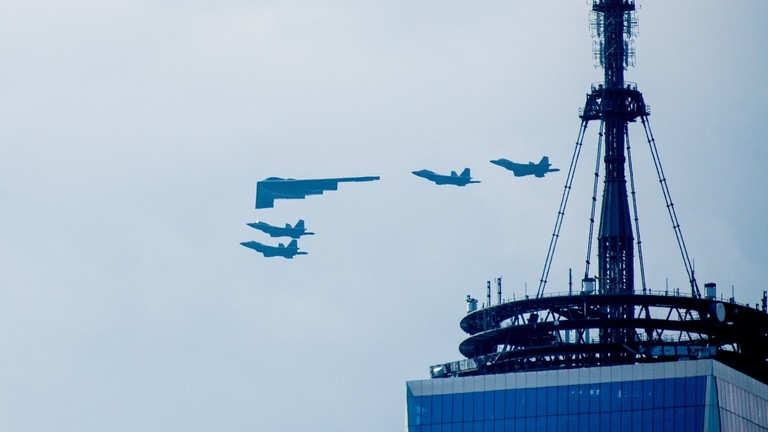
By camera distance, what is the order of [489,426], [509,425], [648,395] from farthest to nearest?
[489,426] < [509,425] < [648,395]

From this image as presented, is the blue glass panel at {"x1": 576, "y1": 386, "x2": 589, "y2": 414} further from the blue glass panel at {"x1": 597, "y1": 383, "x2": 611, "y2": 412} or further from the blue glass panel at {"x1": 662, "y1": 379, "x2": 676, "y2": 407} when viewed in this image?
the blue glass panel at {"x1": 662, "y1": 379, "x2": 676, "y2": 407}

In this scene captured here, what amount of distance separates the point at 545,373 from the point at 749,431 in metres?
20.4

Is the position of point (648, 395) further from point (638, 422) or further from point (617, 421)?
point (617, 421)

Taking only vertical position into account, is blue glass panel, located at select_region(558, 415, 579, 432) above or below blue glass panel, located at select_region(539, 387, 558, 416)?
below

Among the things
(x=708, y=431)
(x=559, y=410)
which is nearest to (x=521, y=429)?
(x=559, y=410)

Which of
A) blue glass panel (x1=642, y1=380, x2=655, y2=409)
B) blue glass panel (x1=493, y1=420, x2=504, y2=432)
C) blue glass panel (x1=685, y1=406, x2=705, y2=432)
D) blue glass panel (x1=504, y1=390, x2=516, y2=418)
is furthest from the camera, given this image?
blue glass panel (x1=504, y1=390, x2=516, y2=418)

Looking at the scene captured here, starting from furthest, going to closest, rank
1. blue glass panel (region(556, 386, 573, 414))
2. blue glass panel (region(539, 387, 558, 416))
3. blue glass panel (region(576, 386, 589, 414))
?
blue glass panel (region(539, 387, 558, 416)) < blue glass panel (region(556, 386, 573, 414)) < blue glass panel (region(576, 386, 589, 414))

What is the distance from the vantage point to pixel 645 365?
645ft

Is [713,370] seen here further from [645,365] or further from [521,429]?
[521,429]

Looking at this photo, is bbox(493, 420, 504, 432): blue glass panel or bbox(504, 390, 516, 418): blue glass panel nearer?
bbox(493, 420, 504, 432): blue glass panel

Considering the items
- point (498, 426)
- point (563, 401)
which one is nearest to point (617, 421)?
point (563, 401)

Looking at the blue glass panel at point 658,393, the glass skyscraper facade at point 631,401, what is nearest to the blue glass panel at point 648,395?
the glass skyscraper facade at point 631,401

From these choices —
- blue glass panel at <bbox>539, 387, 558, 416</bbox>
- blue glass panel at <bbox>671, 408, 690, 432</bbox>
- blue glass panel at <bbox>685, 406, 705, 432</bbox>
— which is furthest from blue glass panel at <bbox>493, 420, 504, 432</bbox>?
blue glass panel at <bbox>685, 406, 705, 432</bbox>

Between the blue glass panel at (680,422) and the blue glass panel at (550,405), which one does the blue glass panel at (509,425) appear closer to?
the blue glass panel at (550,405)
